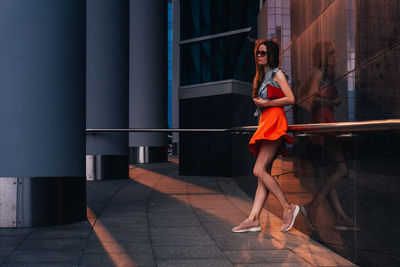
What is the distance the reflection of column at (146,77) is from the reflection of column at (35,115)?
49.1 ft

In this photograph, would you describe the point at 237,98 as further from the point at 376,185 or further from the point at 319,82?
the point at 376,185

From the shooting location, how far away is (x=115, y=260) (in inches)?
172

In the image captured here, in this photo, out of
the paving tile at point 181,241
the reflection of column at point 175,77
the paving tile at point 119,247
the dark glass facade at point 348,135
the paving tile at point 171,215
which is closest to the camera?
the dark glass facade at point 348,135

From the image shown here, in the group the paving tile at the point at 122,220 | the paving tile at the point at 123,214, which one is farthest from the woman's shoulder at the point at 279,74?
the paving tile at the point at 123,214

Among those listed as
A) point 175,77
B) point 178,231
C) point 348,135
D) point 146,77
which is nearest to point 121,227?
point 178,231

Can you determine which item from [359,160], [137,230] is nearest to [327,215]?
[359,160]

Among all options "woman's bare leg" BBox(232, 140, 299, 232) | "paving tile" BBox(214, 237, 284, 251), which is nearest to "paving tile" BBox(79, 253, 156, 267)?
"paving tile" BBox(214, 237, 284, 251)

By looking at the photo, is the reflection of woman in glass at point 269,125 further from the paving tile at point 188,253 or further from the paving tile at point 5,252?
the paving tile at point 5,252

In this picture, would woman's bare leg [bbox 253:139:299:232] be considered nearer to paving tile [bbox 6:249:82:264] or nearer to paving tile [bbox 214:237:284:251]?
paving tile [bbox 214:237:284:251]

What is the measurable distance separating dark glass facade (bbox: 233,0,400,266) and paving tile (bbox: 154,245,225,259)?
107 cm

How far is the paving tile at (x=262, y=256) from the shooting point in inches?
175

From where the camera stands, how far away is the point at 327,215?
16.1 feet

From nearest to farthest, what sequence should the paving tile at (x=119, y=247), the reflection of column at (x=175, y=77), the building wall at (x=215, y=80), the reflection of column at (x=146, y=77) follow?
the paving tile at (x=119, y=247)
the building wall at (x=215, y=80)
the reflection of column at (x=146, y=77)
the reflection of column at (x=175, y=77)

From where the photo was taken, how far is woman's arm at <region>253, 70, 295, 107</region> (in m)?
5.50
